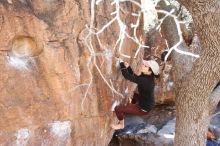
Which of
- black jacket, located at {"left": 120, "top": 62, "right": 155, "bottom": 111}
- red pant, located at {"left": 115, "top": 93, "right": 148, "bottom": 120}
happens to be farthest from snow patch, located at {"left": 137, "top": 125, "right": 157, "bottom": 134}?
black jacket, located at {"left": 120, "top": 62, "right": 155, "bottom": 111}

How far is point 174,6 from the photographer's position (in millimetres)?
6395

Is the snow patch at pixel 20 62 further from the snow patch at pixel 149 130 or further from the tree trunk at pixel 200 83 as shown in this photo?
the snow patch at pixel 149 130

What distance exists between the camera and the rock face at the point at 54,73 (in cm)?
486

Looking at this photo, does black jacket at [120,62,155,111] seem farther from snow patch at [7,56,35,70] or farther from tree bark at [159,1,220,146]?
snow patch at [7,56,35,70]

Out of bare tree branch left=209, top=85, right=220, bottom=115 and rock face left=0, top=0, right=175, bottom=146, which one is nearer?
rock face left=0, top=0, right=175, bottom=146

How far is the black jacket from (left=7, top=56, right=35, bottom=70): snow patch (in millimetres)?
1197

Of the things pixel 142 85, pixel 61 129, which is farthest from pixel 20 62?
pixel 142 85

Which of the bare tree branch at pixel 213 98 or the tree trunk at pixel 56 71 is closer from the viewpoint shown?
the tree trunk at pixel 56 71

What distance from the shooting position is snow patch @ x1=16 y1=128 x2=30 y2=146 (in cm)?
540

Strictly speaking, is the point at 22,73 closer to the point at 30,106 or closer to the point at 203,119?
the point at 30,106

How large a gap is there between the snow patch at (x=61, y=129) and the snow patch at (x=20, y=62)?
0.92m

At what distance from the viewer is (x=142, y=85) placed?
537 centimetres

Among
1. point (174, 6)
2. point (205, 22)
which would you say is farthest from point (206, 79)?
point (174, 6)

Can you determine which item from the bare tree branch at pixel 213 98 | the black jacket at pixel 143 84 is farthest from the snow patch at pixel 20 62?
the bare tree branch at pixel 213 98
